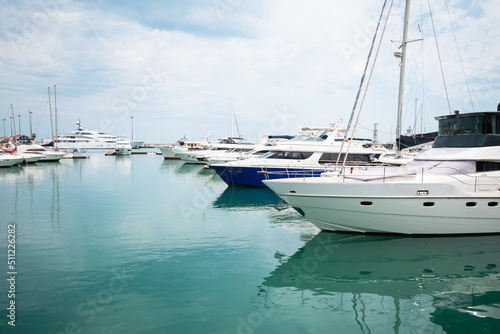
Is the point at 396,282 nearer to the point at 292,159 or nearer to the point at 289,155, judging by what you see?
the point at 292,159

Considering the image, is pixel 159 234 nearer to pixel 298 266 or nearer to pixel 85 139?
pixel 298 266

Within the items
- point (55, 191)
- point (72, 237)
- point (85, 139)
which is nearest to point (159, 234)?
point (72, 237)

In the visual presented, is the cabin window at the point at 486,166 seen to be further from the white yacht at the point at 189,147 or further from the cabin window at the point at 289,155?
the white yacht at the point at 189,147

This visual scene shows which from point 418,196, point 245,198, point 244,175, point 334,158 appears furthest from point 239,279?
point 334,158

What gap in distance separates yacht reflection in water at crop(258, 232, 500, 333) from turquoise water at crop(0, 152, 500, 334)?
3cm

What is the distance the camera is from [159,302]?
6.57m

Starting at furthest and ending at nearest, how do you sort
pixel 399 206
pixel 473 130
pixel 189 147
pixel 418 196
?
pixel 189 147 → pixel 473 130 → pixel 399 206 → pixel 418 196

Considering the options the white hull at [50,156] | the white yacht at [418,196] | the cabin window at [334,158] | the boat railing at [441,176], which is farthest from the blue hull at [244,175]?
the white hull at [50,156]

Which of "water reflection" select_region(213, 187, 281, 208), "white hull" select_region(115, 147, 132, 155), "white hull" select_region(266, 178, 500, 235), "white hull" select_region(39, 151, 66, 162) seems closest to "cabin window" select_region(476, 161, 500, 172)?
"white hull" select_region(266, 178, 500, 235)

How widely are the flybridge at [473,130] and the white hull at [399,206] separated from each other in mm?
1964

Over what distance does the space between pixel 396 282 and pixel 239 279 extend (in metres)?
3.61

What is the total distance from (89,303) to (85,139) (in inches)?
4715

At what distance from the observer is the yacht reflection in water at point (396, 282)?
20.2 feet

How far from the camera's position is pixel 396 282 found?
770 centimetres
